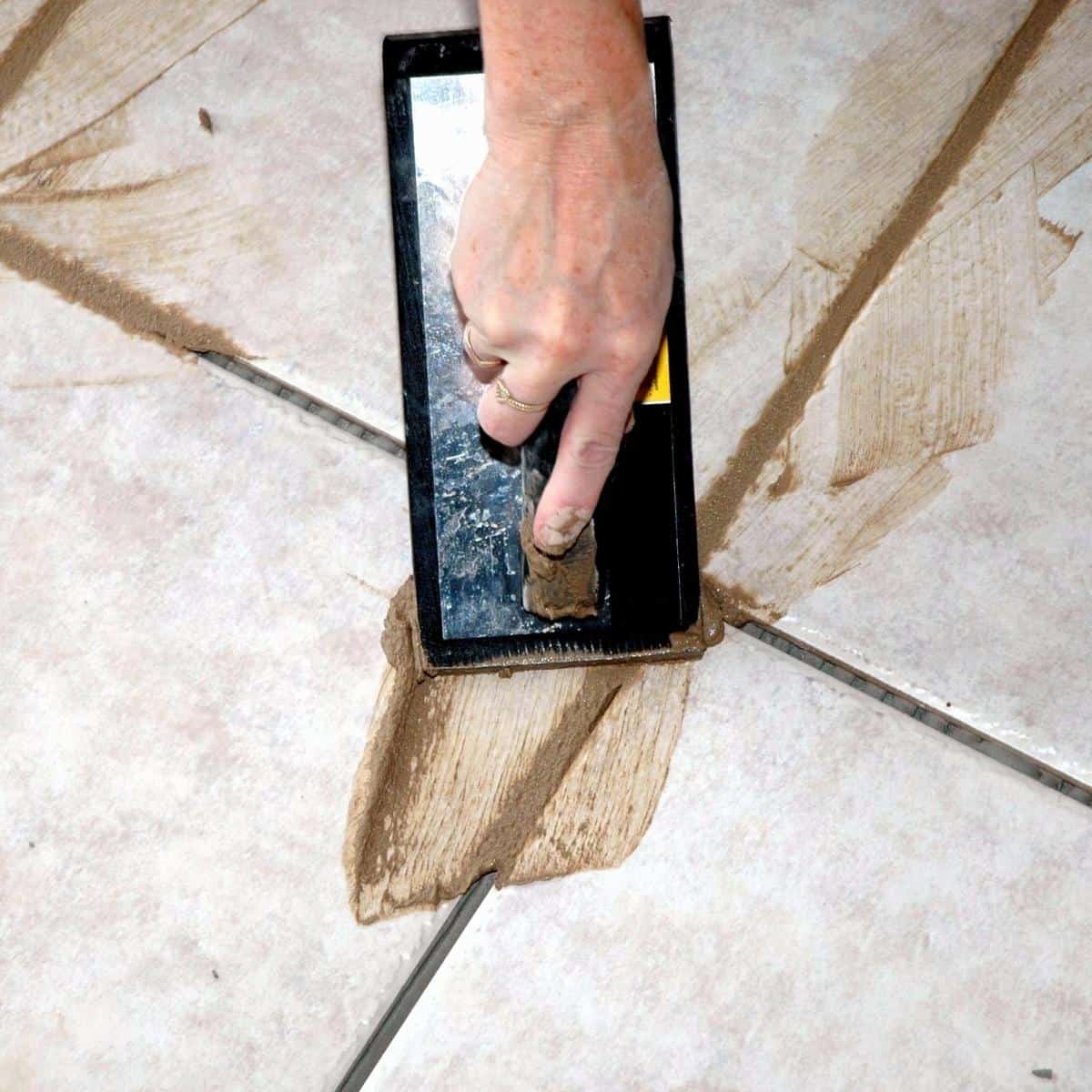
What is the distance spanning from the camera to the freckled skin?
78cm

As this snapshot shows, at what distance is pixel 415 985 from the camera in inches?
54.5

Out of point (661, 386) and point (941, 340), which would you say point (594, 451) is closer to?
point (661, 386)

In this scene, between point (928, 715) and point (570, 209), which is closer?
point (570, 209)

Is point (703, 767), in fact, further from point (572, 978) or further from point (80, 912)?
point (80, 912)

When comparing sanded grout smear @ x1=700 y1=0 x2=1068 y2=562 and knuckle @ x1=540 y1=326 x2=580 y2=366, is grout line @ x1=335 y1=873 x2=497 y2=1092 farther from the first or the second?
knuckle @ x1=540 y1=326 x2=580 y2=366

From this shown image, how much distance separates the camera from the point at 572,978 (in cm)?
137

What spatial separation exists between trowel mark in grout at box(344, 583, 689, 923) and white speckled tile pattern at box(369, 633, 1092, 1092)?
0.05 metres

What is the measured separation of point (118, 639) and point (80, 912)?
36 centimetres

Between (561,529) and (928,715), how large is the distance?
2.01ft

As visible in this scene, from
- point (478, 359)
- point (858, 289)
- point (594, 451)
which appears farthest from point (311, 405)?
point (858, 289)

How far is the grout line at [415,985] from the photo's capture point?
54.1 inches

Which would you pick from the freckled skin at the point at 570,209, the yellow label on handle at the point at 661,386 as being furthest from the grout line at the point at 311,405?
the freckled skin at the point at 570,209

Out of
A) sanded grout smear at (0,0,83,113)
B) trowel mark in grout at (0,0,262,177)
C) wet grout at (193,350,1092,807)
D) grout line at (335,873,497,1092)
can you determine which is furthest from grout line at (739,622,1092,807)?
sanded grout smear at (0,0,83,113)

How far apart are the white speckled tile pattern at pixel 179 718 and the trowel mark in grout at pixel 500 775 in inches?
1.6
